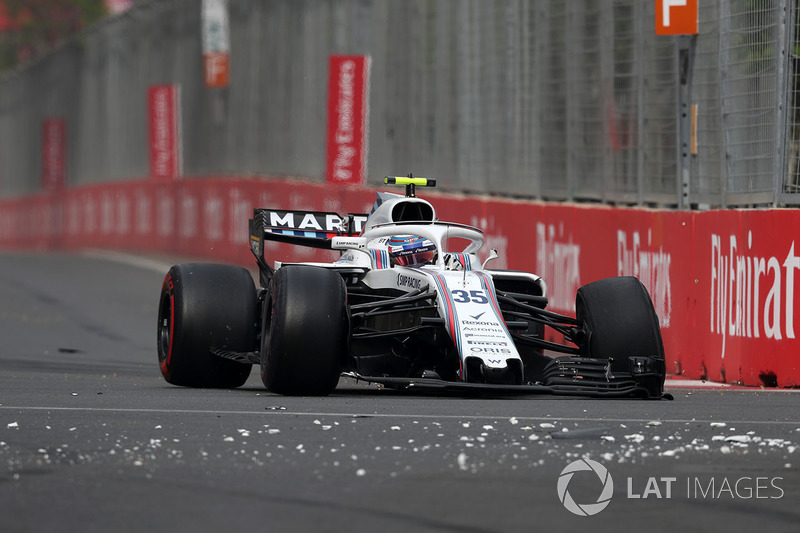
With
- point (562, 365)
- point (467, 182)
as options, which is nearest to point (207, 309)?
point (562, 365)

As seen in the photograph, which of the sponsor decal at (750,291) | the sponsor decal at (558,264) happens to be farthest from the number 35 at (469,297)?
the sponsor decal at (558,264)

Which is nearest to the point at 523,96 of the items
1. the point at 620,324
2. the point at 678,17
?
the point at 678,17

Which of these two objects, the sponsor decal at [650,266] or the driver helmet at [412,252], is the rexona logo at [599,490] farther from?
the sponsor decal at [650,266]

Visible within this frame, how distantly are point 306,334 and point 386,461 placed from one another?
9.55 ft

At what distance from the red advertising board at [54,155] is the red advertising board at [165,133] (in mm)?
16359

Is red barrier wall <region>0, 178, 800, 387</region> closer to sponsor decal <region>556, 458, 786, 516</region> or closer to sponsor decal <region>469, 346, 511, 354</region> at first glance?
sponsor decal <region>469, 346, 511, 354</region>

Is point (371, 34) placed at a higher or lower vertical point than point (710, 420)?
higher

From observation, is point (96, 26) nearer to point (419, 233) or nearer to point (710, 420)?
point (419, 233)

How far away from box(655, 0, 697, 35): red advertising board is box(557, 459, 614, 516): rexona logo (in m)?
7.23

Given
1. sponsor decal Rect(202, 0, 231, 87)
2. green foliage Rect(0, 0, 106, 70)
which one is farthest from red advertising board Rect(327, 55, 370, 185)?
green foliage Rect(0, 0, 106, 70)

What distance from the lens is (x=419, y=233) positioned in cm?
1190

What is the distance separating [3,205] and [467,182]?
4844 cm

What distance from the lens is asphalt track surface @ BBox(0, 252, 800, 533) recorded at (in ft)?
20.5

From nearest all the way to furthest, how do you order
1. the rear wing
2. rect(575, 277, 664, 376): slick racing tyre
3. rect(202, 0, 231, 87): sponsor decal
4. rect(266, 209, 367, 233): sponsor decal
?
1. rect(575, 277, 664, 376): slick racing tyre
2. the rear wing
3. rect(266, 209, 367, 233): sponsor decal
4. rect(202, 0, 231, 87): sponsor decal
